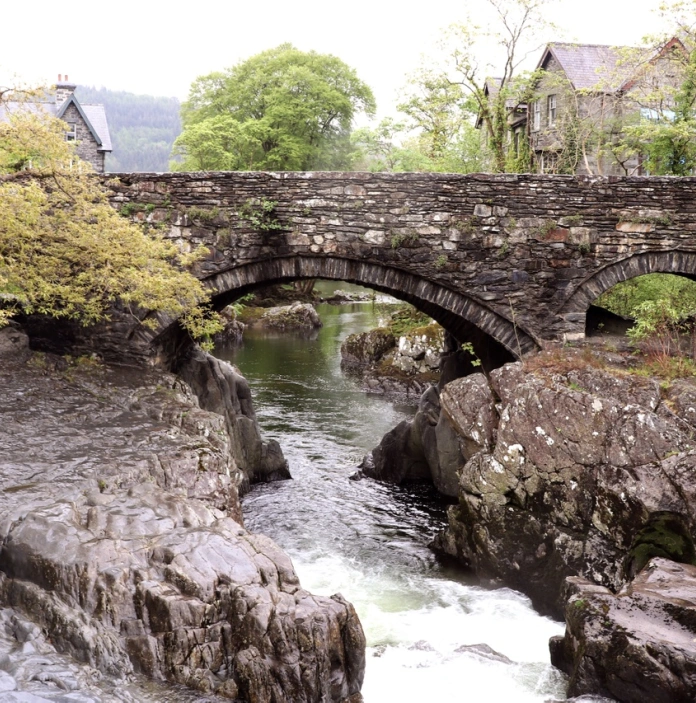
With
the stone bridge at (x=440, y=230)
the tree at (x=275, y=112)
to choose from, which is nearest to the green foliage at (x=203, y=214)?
the stone bridge at (x=440, y=230)

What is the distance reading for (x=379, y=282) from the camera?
1407 centimetres

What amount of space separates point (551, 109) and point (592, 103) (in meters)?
2.57

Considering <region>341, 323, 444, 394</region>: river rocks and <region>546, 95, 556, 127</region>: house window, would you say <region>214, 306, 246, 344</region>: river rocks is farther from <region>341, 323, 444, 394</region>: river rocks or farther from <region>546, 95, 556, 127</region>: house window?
<region>546, 95, 556, 127</region>: house window

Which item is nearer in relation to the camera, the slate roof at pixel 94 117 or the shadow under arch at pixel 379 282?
the shadow under arch at pixel 379 282

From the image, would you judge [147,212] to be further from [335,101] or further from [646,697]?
[335,101]

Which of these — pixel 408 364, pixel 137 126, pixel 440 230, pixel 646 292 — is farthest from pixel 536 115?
pixel 137 126

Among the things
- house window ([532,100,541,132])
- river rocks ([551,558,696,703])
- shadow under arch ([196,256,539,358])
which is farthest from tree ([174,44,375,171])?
river rocks ([551,558,696,703])

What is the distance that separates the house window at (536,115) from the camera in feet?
103

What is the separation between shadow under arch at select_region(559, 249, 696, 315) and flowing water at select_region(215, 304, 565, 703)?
471 cm

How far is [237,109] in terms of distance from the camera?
36156 mm

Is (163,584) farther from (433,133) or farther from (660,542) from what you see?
(433,133)

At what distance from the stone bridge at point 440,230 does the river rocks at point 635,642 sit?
6526 mm

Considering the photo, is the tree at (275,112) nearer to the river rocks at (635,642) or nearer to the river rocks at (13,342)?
the river rocks at (13,342)

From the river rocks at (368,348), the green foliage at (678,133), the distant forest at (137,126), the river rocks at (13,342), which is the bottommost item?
the river rocks at (368,348)
